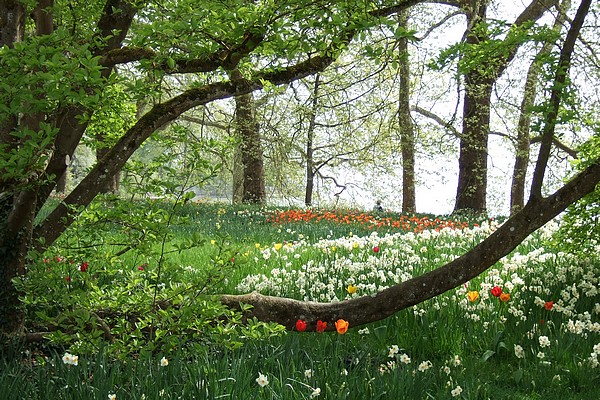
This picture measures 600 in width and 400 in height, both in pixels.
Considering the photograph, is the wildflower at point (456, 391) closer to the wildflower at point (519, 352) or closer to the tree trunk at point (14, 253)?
the wildflower at point (519, 352)

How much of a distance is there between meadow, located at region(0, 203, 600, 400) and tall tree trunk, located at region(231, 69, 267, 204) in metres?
8.44

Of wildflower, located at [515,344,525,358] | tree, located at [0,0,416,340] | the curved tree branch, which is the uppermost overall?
tree, located at [0,0,416,340]

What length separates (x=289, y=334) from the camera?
4.32m

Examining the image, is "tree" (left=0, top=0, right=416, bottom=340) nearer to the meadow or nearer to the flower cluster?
the meadow

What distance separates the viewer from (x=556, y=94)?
13.6 feet

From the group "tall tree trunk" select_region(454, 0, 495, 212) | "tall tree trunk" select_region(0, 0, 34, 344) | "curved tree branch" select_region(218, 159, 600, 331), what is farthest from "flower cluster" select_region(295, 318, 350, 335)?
"tall tree trunk" select_region(454, 0, 495, 212)

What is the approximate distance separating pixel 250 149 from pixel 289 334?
12.0 metres

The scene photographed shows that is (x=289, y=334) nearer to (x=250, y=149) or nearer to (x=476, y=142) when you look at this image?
(x=476, y=142)

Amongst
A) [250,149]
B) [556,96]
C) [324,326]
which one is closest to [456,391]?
[324,326]

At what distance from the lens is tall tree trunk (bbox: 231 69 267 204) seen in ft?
50.0

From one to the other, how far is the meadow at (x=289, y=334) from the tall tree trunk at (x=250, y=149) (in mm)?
8437

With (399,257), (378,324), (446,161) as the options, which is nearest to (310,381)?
(378,324)

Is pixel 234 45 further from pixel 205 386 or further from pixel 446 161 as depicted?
pixel 446 161

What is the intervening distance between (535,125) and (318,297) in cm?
280
